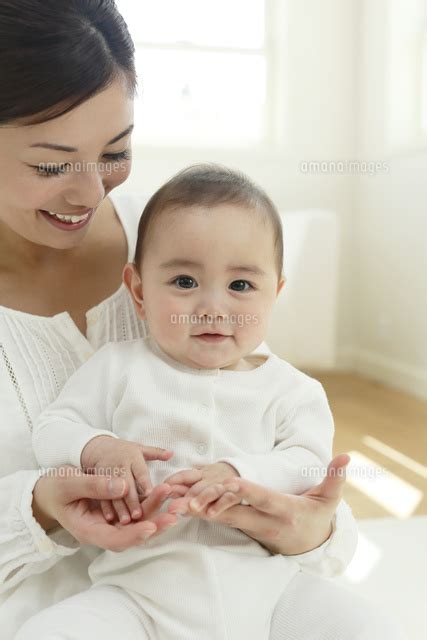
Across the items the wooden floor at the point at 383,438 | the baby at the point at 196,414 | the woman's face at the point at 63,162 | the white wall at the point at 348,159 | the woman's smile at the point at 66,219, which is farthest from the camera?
the white wall at the point at 348,159

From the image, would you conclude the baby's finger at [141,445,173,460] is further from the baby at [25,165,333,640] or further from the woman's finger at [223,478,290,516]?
the woman's finger at [223,478,290,516]

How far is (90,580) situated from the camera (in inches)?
42.8

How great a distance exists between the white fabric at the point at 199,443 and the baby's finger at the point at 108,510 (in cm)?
7

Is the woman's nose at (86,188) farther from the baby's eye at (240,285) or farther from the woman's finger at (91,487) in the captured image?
the woman's finger at (91,487)

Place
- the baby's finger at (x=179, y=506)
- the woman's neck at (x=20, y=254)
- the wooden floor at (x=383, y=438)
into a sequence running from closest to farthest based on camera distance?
the baby's finger at (x=179, y=506)
the woman's neck at (x=20, y=254)
the wooden floor at (x=383, y=438)

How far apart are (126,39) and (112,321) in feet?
1.43

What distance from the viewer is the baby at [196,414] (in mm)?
927

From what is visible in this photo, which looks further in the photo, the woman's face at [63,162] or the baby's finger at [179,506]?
the woman's face at [63,162]

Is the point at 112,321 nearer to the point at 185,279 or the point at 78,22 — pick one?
the point at 185,279

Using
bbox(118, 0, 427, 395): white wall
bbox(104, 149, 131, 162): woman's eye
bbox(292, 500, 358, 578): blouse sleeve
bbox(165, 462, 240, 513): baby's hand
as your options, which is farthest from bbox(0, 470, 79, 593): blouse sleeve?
bbox(118, 0, 427, 395): white wall

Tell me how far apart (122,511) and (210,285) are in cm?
33

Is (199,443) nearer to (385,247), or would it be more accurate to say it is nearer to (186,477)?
(186,477)

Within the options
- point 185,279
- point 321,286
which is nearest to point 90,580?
point 185,279

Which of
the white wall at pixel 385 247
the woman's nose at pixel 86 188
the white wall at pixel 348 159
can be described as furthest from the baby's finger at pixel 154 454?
the white wall at pixel 348 159
